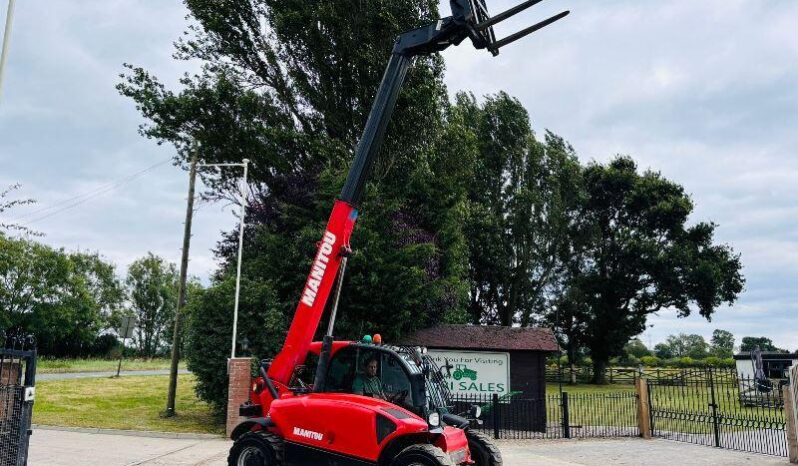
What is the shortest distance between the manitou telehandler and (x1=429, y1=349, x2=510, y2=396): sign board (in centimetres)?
1044

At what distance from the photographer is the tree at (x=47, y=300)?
56625mm

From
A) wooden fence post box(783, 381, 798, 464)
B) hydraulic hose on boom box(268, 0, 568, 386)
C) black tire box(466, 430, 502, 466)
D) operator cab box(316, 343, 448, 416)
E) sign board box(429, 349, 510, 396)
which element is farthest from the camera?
sign board box(429, 349, 510, 396)

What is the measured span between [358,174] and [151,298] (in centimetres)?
8758

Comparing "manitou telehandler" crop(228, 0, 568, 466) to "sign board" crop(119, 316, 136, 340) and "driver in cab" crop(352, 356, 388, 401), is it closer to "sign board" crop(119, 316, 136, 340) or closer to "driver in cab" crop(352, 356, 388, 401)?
"driver in cab" crop(352, 356, 388, 401)

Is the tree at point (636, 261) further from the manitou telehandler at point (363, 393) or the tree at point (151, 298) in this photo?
the tree at point (151, 298)

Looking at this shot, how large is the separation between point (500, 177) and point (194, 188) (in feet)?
67.8

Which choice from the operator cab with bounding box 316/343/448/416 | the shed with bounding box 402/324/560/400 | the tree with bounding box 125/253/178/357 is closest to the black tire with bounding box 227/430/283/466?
the operator cab with bounding box 316/343/448/416

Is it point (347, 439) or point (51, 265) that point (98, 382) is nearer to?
point (347, 439)

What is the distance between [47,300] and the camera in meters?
59.3

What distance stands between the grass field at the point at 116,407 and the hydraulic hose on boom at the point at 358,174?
29.0 feet

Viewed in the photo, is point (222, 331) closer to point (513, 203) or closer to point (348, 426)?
point (348, 426)

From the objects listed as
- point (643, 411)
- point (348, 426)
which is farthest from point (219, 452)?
point (643, 411)

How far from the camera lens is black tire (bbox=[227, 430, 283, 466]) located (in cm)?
890

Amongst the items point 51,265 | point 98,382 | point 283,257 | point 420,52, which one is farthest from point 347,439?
point 51,265
